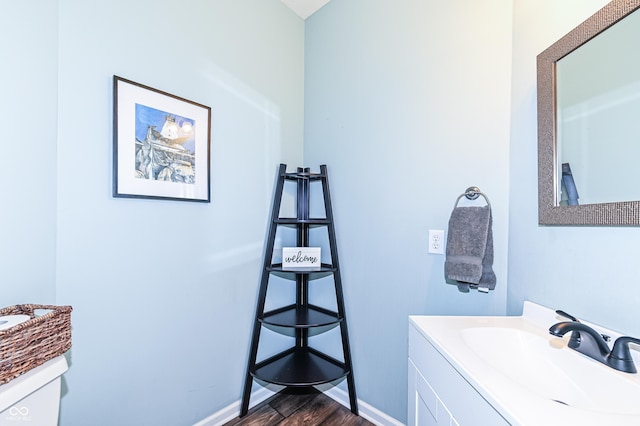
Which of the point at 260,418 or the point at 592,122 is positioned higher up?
the point at 592,122

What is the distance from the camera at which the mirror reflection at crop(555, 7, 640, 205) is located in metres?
0.79

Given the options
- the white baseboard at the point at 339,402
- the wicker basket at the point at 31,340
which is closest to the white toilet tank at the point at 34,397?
the wicker basket at the point at 31,340

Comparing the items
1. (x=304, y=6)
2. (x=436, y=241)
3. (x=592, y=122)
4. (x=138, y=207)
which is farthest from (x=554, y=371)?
(x=304, y=6)

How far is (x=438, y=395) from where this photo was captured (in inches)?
35.0

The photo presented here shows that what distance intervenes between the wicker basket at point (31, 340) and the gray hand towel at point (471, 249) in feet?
4.67

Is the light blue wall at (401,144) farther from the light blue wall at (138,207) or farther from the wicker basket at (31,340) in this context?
the wicker basket at (31,340)

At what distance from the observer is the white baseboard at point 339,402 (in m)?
1.56

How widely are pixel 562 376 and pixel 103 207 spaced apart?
1709mm

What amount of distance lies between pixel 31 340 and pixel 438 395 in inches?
46.7

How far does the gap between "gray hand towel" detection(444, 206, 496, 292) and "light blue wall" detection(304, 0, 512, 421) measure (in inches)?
2.7

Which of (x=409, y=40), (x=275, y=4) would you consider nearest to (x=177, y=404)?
(x=409, y=40)

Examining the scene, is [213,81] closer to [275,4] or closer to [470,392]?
[275,4]

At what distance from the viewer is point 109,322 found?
3.91ft

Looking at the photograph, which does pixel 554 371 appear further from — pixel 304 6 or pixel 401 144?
pixel 304 6
